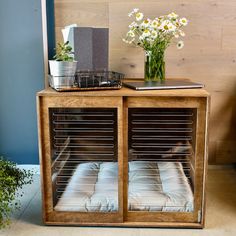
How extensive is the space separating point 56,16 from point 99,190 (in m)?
1.25

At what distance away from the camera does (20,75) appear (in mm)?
2398

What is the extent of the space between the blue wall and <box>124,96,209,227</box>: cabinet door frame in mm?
977

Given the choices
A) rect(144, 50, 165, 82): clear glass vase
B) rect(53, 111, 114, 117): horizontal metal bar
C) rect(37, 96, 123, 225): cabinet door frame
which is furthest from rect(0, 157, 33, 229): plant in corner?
rect(144, 50, 165, 82): clear glass vase

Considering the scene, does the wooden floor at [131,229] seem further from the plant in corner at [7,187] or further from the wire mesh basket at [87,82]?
the wire mesh basket at [87,82]

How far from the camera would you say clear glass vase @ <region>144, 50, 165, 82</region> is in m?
2.03

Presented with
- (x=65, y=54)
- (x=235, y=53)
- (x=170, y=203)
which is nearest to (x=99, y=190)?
(x=170, y=203)

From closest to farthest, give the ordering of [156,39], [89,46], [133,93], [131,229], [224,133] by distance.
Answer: [133,93]
[131,229]
[89,46]
[156,39]
[224,133]

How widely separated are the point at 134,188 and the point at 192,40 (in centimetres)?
113

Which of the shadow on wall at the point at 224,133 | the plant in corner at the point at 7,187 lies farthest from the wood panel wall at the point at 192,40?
the plant in corner at the point at 7,187

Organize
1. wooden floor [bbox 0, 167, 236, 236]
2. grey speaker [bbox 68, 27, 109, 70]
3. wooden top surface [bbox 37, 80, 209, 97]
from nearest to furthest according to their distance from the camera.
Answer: wooden top surface [bbox 37, 80, 209, 97]
wooden floor [bbox 0, 167, 236, 236]
grey speaker [bbox 68, 27, 109, 70]

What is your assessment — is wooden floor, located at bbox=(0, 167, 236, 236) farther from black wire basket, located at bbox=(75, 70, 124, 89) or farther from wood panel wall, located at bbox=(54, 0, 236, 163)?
black wire basket, located at bbox=(75, 70, 124, 89)

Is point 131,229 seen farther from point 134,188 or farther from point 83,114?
point 83,114

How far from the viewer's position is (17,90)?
2416 millimetres

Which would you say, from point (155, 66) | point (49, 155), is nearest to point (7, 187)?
point (49, 155)
